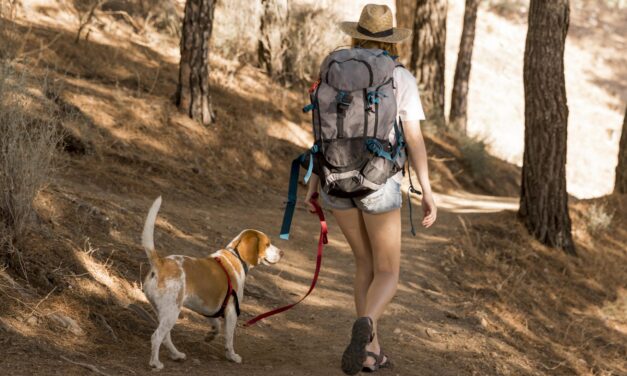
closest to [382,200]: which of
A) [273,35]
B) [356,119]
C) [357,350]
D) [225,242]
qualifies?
[356,119]

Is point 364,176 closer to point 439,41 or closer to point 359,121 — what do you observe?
point 359,121

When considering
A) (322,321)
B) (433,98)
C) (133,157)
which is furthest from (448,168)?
(322,321)

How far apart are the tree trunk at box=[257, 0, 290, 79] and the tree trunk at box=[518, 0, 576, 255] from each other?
5.12m

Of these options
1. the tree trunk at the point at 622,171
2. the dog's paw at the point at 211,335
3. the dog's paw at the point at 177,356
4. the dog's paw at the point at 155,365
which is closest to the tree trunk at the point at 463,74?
the tree trunk at the point at 622,171

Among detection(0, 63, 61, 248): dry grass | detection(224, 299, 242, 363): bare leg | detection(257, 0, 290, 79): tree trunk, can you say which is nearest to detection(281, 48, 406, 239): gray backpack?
detection(224, 299, 242, 363): bare leg

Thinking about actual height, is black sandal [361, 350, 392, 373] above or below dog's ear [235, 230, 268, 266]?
below

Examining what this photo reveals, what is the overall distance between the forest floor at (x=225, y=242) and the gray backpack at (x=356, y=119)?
1.35 m

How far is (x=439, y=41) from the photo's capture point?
18.4m

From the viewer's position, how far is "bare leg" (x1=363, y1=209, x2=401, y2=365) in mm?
5277

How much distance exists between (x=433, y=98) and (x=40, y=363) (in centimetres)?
1413

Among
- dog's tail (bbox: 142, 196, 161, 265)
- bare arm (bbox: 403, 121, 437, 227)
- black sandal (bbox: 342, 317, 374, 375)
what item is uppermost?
bare arm (bbox: 403, 121, 437, 227)

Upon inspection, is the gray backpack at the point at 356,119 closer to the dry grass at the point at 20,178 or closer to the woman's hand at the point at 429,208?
the woman's hand at the point at 429,208

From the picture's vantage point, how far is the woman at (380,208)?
5145mm

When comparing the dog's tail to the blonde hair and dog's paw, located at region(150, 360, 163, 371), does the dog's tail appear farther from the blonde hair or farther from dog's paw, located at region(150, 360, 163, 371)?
the blonde hair
